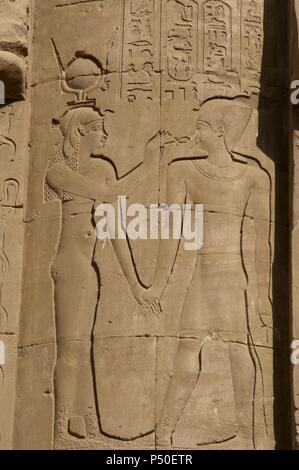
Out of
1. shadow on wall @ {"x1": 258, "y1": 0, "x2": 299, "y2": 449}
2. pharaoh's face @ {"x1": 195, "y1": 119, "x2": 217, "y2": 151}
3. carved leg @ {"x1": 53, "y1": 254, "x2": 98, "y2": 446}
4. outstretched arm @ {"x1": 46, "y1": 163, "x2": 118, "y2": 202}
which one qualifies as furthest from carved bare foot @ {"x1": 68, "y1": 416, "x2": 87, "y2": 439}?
pharaoh's face @ {"x1": 195, "y1": 119, "x2": 217, "y2": 151}

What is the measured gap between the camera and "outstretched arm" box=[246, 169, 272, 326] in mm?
12633

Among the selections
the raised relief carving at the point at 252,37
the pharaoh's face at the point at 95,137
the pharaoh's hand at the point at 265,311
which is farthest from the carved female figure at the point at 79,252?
the raised relief carving at the point at 252,37

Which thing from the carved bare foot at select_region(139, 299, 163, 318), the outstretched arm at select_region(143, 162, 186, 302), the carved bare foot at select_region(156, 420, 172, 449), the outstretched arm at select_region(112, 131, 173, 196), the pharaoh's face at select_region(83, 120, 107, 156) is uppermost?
the pharaoh's face at select_region(83, 120, 107, 156)

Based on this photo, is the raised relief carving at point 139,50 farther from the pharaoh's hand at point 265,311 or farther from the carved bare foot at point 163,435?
the carved bare foot at point 163,435

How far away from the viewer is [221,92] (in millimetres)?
13141

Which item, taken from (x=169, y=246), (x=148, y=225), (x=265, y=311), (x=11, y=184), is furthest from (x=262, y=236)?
(x=11, y=184)

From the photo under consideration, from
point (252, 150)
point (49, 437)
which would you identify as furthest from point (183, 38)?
point (49, 437)

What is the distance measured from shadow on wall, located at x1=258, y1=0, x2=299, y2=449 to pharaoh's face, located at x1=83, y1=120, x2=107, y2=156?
4.47 feet

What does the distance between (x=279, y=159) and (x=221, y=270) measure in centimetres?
119

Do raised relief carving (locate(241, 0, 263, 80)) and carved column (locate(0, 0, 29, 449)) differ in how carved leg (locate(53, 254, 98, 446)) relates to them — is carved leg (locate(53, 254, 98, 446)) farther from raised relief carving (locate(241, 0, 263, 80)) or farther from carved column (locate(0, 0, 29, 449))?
raised relief carving (locate(241, 0, 263, 80))

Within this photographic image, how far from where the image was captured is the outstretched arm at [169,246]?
41.1ft
